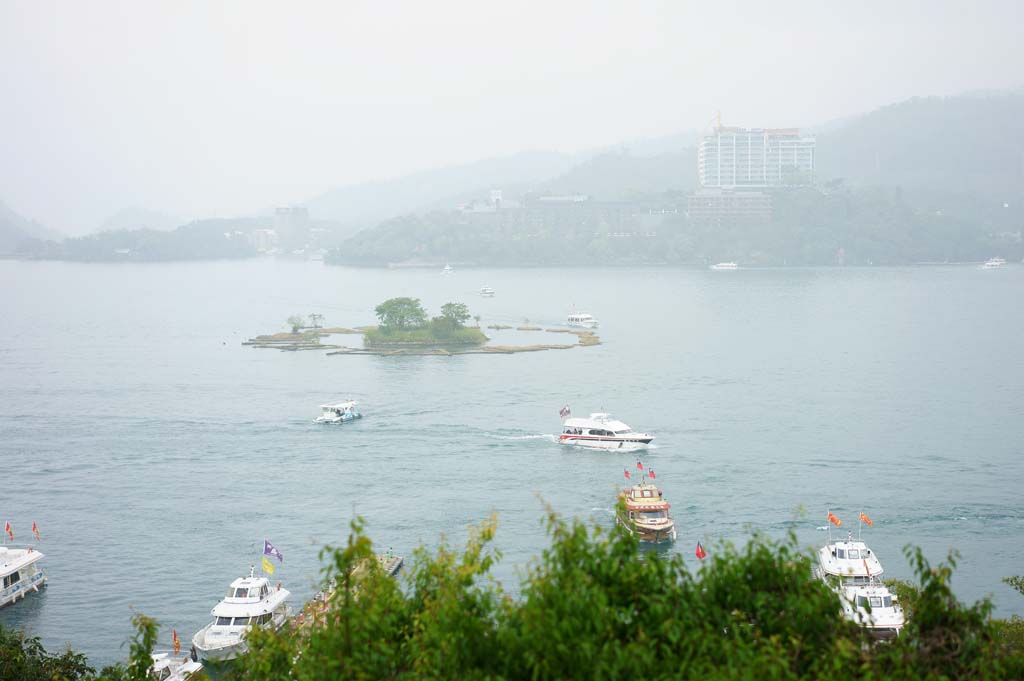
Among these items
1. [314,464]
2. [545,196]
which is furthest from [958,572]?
[545,196]

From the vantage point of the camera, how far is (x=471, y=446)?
98.7 feet

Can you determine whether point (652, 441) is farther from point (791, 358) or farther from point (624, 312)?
point (624, 312)

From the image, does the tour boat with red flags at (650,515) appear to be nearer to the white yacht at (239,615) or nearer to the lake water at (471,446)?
the lake water at (471,446)

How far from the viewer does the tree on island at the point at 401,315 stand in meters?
54.2

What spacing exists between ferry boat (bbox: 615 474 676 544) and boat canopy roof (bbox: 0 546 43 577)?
435 inches

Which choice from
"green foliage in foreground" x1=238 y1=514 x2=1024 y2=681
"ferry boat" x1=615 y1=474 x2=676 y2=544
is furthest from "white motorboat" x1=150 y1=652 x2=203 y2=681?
"ferry boat" x1=615 y1=474 x2=676 y2=544

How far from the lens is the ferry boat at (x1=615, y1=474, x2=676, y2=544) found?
21.1 metres

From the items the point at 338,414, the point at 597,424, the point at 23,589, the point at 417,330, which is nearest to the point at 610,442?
the point at 597,424

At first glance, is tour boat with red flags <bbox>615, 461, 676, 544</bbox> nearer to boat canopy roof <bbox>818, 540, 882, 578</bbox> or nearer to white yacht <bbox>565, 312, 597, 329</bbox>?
boat canopy roof <bbox>818, 540, 882, 578</bbox>

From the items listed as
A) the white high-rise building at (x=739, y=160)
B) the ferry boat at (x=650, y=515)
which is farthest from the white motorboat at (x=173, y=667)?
the white high-rise building at (x=739, y=160)

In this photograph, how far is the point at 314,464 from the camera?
94.0 feet

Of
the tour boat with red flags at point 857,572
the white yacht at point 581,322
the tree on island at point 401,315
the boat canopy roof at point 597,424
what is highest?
the tree on island at point 401,315

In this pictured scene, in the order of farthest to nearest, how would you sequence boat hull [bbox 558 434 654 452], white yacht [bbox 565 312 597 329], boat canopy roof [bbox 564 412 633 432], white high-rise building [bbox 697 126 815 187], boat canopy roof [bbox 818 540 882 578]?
white high-rise building [bbox 697 126 815 187] → white yacht [bbox 565 312 597 329] → boat canopy roof [bbox 564 412 633 432] → boat hull [bbox 558 434 654 452] → boat canopy roof [bbox 818 540 882 578]

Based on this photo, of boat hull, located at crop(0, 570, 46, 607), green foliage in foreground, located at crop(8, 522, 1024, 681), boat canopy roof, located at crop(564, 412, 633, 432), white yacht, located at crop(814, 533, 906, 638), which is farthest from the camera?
boat canopy roof, located at crop(564, 412, 633, 432)
